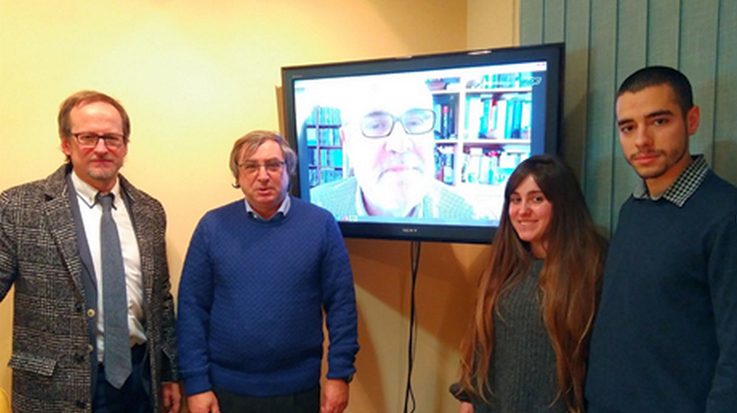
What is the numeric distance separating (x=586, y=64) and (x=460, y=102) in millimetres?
430

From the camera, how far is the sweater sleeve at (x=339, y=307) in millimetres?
1769

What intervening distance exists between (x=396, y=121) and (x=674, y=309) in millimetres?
1107

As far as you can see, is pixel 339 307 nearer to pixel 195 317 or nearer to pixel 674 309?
pixel 195 317

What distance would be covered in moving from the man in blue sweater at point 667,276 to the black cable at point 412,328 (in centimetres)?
110

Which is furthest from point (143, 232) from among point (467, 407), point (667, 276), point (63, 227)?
point (667, 276)

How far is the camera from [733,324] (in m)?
1.04

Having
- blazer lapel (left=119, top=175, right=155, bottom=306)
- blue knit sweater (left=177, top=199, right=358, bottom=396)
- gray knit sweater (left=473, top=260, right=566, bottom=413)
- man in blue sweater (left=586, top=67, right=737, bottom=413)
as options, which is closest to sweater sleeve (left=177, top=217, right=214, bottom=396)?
blue knit sweater (left=177, top=199, right=358, bottom=396)

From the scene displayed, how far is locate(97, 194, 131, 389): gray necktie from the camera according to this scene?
1.58 metres

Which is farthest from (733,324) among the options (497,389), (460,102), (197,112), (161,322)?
(197,112)

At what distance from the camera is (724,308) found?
3.48 feet

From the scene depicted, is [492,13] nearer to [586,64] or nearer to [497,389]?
[586,64]

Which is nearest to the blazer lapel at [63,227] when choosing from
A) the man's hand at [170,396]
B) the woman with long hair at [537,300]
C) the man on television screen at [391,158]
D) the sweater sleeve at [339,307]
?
the man's hand at [170,396]

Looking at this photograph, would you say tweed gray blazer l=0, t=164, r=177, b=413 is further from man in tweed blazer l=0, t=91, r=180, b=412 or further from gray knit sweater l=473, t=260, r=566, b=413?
gray knit sweater l=473, t=260, r=566, b=413

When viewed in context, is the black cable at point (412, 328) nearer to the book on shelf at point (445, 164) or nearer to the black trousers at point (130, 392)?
the book on shelf at point (445, 164)
